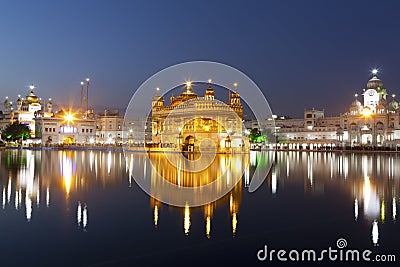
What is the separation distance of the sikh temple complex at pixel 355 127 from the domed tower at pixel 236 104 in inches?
599

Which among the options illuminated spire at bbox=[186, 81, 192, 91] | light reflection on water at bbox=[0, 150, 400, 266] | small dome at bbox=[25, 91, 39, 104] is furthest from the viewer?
small dome at bbox=[25, 91, 39, 104]

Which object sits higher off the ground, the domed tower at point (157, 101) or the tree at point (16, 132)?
the domed tower at point (157, 101)

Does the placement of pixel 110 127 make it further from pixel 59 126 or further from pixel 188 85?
pixel 188 85

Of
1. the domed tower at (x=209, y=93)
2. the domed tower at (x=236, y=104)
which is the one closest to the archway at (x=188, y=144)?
the domed tower at (x=209, y=93)

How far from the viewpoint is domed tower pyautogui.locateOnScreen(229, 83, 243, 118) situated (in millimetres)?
60325

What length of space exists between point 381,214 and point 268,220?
2.68 m

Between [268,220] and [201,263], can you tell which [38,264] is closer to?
[201,263]

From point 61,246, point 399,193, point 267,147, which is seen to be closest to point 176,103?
point 267,147

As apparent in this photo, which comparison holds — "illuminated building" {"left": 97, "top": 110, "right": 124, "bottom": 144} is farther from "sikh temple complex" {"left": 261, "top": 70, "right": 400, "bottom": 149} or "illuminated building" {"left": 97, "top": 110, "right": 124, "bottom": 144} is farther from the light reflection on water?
the light reflection on water

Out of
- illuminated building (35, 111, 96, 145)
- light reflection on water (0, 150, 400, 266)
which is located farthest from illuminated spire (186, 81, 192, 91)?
light reflection on water (0, 150, 400, 266)

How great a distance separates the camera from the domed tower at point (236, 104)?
60325mm

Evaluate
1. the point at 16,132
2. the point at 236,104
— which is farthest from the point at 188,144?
the point at 16,132

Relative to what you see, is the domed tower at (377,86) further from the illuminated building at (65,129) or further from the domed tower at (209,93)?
the illuminated building at (65,129)

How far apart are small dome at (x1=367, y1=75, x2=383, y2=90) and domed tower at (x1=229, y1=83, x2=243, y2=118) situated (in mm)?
35218
